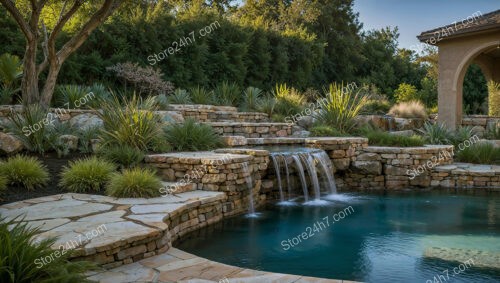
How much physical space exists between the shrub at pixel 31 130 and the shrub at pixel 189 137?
6.75ft

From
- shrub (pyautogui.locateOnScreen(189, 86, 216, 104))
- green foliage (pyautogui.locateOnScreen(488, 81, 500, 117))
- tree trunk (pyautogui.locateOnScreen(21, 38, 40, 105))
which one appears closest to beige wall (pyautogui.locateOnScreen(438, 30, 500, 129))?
green foliage (pyautogui.locateOnScreen(488, 81, 500, 117))

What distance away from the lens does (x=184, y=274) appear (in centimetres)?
363

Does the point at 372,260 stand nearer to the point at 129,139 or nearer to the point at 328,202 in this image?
the point at 328,202

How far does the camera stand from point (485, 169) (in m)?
8.97

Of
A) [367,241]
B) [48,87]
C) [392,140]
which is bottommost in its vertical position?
[367,241]

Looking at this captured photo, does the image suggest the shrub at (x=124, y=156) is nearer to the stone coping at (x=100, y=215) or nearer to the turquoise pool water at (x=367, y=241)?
the stone coping at (x=100, y=215)

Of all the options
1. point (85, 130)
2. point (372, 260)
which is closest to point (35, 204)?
point (85, 130)

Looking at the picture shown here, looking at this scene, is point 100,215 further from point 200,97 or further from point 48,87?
point 200,97

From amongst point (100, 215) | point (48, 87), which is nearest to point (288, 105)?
point (48, 87)

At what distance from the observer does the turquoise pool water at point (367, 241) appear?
4.30 meters

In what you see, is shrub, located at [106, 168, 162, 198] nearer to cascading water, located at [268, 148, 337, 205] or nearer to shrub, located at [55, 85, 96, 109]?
cascading water, located at [268, 148, 337, 205]

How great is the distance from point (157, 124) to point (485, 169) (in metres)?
6.67

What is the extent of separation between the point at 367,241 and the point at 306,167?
2.64 meters

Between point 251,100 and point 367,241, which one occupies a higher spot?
point 251,100
